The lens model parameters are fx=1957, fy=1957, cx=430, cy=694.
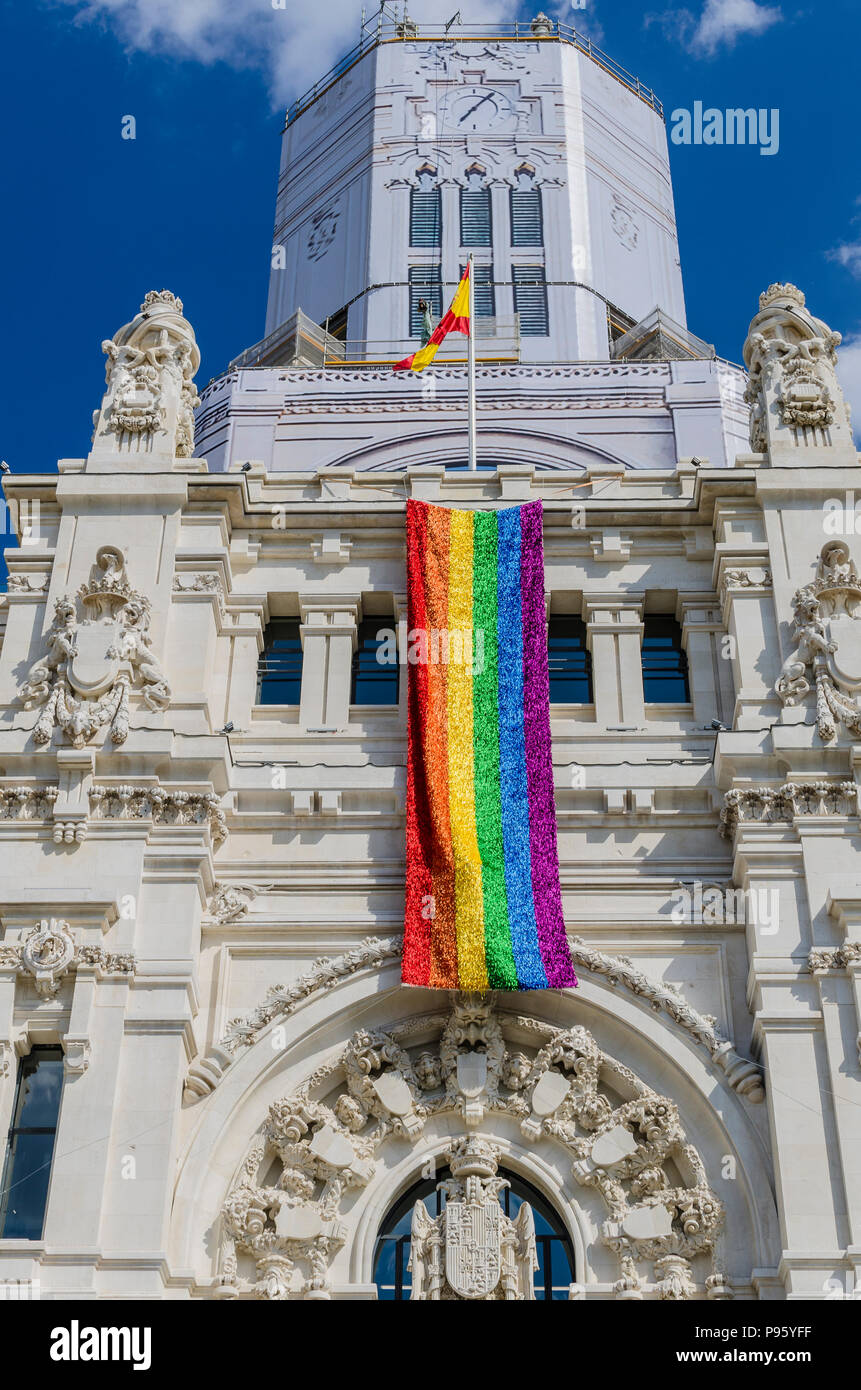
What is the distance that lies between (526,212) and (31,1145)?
34.1 m

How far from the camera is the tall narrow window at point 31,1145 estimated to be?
79.8 ft

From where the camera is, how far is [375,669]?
3092cm

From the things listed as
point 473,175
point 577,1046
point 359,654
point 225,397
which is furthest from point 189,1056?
point 473,175

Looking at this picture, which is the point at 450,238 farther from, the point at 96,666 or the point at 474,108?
the point at 96,666

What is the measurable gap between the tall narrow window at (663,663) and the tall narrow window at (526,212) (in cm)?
2290

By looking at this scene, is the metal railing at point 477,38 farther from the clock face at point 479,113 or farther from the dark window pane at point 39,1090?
the dark window pane at point 39,1090

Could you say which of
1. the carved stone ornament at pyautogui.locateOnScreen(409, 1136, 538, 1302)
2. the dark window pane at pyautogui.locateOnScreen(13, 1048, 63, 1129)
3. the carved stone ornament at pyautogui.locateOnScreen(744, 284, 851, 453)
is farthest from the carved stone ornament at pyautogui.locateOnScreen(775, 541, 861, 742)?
the dark window pane at pyautogui.locateOnScreen(13, 1048, 63, 1129)

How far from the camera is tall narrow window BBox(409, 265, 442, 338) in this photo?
163ft

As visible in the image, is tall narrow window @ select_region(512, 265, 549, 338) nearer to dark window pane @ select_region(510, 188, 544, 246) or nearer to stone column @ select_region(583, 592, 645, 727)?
dark window pane @ select_region(510, 188, 544, 246)

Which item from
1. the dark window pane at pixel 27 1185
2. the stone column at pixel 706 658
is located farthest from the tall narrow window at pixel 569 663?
the dark window pane at pixel 27 1185

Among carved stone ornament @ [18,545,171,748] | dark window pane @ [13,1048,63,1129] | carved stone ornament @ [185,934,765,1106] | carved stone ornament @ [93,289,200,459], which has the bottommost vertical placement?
dark window pane @ [13,1048,63,1129]

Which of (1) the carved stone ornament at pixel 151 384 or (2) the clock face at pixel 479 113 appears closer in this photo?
(1) the carved stone ornament at pixel 151 384

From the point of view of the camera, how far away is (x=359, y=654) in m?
31.1

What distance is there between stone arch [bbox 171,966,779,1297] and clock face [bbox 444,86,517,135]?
33.8 meters
